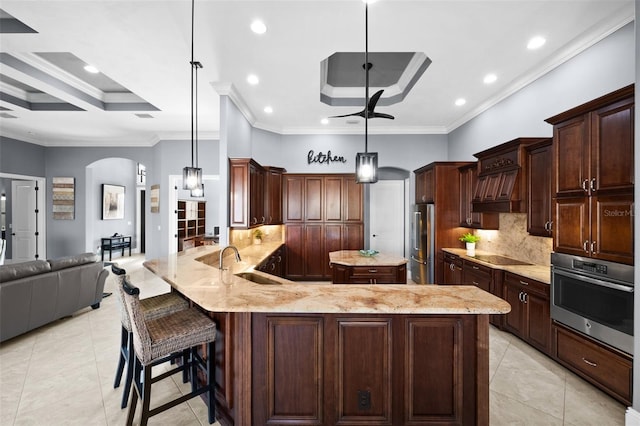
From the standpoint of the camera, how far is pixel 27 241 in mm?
7547

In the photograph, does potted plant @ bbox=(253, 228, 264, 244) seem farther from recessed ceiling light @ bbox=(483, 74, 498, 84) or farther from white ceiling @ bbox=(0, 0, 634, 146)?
recessed ceiling light @ bbox=(483, 74, 498, 84)

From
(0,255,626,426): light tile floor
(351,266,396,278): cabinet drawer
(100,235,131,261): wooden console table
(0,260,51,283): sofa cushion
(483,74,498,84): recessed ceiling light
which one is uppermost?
(483,74,498,84): recessed ceiling light

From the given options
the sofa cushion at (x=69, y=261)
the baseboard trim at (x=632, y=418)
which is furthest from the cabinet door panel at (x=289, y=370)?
the sofa cushion at (x=69, y=261)

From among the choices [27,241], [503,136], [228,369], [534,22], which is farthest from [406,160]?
[27,241]

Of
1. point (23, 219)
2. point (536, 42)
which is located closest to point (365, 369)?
point (536, 42)

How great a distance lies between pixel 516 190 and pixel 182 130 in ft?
21.6

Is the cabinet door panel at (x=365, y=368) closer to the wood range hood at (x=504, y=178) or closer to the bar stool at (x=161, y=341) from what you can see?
the bar stool at (x=161, y=341)

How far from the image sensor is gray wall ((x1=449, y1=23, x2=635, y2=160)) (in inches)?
111

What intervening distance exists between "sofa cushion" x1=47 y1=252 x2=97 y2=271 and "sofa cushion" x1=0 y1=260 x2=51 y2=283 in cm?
8

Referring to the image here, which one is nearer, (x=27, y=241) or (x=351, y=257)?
(x=351, y=257)

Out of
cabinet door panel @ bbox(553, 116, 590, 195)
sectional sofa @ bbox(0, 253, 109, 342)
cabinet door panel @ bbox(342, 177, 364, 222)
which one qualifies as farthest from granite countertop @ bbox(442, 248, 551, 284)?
sectional sofa @ bbox(0, 253, 109, 342)

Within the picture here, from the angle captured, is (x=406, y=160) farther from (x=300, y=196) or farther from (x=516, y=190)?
(x=516, y=190)

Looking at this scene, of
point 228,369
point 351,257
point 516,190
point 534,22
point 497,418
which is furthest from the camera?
point 351,257

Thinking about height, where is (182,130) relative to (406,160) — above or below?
above
